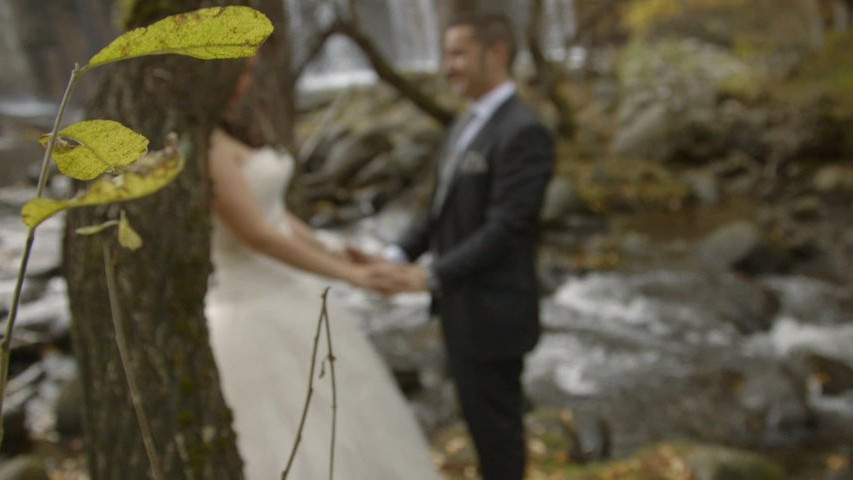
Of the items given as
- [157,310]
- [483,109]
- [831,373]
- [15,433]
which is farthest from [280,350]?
[831,373]

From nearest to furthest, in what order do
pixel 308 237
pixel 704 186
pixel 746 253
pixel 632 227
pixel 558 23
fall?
pixel 308 237, pixel 746 253, pixel 632 227, pixel 704 186, pixel 558 23

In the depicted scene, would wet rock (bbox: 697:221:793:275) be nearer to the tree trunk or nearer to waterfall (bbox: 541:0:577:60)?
the tree trunk

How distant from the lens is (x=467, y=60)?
3.32 metres

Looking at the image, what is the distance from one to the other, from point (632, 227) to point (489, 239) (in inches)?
305

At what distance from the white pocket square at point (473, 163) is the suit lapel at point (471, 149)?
0.08 ft

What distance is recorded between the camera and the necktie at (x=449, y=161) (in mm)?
3275

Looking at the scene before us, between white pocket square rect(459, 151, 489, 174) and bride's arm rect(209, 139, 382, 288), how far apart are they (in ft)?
2.25

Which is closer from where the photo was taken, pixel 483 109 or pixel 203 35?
pixel 203 35

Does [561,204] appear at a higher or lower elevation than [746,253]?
higher

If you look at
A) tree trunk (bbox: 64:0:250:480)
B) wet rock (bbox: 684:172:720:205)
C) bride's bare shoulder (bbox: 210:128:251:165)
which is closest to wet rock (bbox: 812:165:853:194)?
wet rock (bbox: 684:172:720:205)

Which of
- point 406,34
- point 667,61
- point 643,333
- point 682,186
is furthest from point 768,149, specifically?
point 406,34

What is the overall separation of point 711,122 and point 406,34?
946 centimetres

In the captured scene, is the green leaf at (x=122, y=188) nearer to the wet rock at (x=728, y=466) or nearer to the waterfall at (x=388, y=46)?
the wet rock at (x=728, y=466)

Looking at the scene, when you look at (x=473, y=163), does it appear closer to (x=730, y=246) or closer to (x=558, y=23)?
(x=730, y=246)
